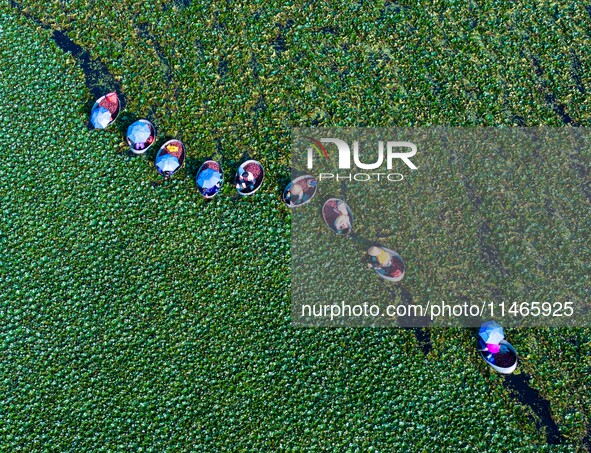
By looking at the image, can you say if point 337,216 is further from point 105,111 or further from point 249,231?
point 105,111

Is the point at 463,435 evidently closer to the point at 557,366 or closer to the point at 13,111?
the point at 557,366

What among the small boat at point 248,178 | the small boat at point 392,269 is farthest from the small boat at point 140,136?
the small boat at point 392,269

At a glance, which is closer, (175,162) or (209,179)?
(209,179)

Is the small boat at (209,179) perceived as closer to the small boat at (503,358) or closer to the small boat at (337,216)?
the small boat at (337,216)

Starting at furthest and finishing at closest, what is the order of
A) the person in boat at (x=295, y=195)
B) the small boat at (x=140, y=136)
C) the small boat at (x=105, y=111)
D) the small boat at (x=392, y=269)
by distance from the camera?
1. the small boat at (x=105, y=111)
2. the small boat at (x=140, y=136)
3. the person in boat at (x=295, y=195)
4. the small boat at (x=392, y=269)

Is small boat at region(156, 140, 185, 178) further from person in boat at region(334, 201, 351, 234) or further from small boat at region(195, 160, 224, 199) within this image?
person in boat at region(334, 201, 351, 234)

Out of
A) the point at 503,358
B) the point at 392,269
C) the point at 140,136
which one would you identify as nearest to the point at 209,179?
the point at 140,136

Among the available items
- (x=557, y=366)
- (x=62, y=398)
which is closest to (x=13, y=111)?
(x=62, y=398)
